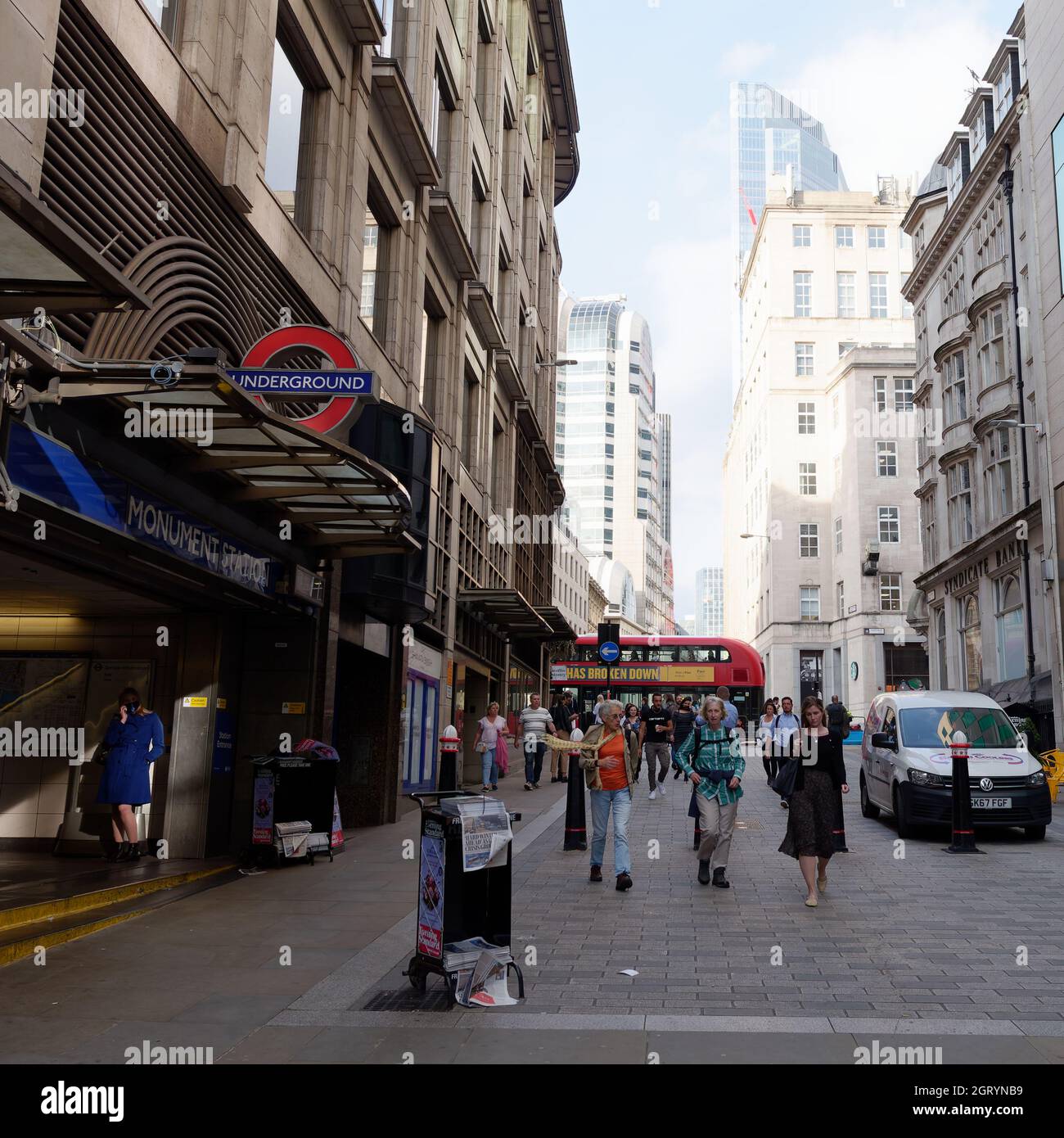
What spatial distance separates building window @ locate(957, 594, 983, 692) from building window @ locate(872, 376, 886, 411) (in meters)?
30.3

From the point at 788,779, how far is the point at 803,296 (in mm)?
72555

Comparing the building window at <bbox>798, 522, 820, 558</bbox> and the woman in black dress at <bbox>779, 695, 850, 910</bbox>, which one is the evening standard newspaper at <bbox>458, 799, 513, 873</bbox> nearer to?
the woman in black dress at <bbox>779, 695, 850, 910</bbox>

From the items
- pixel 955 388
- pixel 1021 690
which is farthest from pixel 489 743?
pixel 955 388

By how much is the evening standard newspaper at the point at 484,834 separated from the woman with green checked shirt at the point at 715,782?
4.35m

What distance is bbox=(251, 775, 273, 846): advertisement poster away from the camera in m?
11.5

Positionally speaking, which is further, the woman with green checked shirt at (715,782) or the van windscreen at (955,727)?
the van windscreen at (955,727)

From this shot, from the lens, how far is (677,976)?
7.14 meters

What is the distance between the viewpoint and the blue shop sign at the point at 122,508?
23.4ft

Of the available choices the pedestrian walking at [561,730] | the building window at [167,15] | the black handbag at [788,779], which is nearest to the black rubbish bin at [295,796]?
the black handbag at [788,779]

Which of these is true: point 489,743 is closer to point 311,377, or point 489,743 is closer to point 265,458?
point 265,458

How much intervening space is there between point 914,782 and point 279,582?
335 inches

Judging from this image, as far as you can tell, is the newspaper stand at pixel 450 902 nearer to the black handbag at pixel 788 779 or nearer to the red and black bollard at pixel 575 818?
the black handbag at pixel 788 779
